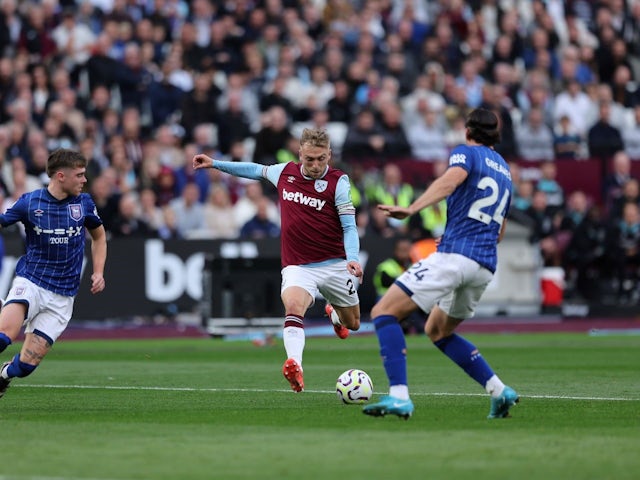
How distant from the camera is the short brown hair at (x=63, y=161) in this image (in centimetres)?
1224

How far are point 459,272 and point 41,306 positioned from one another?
370cm

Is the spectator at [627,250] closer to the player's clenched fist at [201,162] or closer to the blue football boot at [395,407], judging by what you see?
the player's clenched fist at [201,162]

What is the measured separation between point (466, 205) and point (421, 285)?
27.6 inches

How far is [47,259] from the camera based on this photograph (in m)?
12.3

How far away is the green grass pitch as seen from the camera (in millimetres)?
8125

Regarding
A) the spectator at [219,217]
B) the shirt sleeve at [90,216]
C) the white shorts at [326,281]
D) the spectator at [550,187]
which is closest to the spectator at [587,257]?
the spectator at [550,187]

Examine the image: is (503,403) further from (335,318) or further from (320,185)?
(335,318)

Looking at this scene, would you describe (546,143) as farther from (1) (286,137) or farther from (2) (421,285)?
(2) (421,285)

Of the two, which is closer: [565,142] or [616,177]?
[616,177]

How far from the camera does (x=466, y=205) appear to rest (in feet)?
35.5

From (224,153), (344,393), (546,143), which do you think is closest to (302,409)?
(344,393)

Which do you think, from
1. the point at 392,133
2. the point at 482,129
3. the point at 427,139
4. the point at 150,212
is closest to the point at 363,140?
the point at 392,133

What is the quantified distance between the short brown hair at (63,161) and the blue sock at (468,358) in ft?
11.3

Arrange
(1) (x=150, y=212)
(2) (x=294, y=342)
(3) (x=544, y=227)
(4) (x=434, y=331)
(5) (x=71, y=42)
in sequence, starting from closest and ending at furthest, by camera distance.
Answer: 1. (4) (x=434, y=331)
2. (2) (x=294, y=342)
3. (1) (x=150, y=212)
4. (5) (x=71, y=42)
5. (3) (x=544, y=227)
